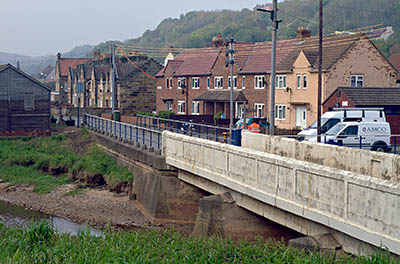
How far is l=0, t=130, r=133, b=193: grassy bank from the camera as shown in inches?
1213

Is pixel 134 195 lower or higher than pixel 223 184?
lower

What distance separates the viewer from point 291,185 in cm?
1465

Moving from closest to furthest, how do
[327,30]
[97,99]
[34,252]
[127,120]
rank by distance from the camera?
1. [34,252]
2. [127,120]
3. [97,99]
4. [327,30]

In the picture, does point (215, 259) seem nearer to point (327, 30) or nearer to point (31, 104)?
point (31, 104)

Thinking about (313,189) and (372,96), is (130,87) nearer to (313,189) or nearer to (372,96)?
(372,96)

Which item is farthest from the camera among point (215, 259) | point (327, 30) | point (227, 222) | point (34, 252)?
point (327, 30)

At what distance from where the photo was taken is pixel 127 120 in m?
49.6

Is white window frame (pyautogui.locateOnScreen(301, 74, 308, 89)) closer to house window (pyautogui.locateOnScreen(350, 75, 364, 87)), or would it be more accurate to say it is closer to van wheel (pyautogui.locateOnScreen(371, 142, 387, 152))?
house window (pyautogui.locateOnScreen(350, 75, 364, 87))

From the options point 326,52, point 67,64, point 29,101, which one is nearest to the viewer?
point 29,101

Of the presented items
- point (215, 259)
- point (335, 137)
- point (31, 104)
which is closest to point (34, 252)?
point (215, 259)

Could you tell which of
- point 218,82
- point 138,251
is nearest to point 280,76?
point 218,82

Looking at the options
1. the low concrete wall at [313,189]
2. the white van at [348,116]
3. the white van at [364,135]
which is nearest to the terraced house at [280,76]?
the white van at [348,116]

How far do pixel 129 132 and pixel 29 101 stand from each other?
15.8 m

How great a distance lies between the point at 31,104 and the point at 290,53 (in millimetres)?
22871
